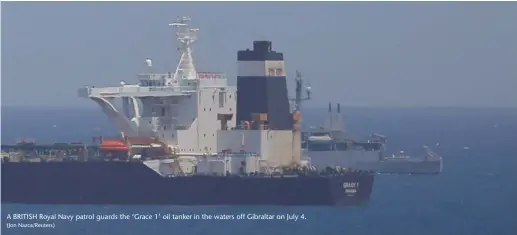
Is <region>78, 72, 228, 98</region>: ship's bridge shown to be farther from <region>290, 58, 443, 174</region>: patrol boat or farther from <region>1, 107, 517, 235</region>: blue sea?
<region>290, 58, 443, 174</region>: patrol boat

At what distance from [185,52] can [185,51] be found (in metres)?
0.04

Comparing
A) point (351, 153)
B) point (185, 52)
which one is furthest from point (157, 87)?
point (351, 153)

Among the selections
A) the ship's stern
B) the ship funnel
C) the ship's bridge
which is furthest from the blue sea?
the ship funnel

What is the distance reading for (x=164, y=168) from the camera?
117ft

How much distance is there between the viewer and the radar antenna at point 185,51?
35.6 metres

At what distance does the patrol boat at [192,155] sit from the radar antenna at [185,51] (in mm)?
19

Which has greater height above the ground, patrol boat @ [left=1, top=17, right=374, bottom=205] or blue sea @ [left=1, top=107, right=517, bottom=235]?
patrol boat @ [left=1, top=17, right=374, bottom=205]

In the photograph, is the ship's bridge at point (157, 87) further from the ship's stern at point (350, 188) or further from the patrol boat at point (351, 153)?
the patrol boat at point (351, 153)

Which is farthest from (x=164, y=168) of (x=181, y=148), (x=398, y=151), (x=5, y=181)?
(x=398, y=151)

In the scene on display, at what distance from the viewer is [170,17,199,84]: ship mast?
35594mm

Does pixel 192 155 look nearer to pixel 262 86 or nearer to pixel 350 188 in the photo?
pixel 262 86

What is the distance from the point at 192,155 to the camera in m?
35.8

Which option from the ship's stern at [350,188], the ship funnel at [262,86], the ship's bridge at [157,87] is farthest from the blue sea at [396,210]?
the ship funnel at [262,86]

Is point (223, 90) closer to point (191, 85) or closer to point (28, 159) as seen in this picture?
point (191, 85)
